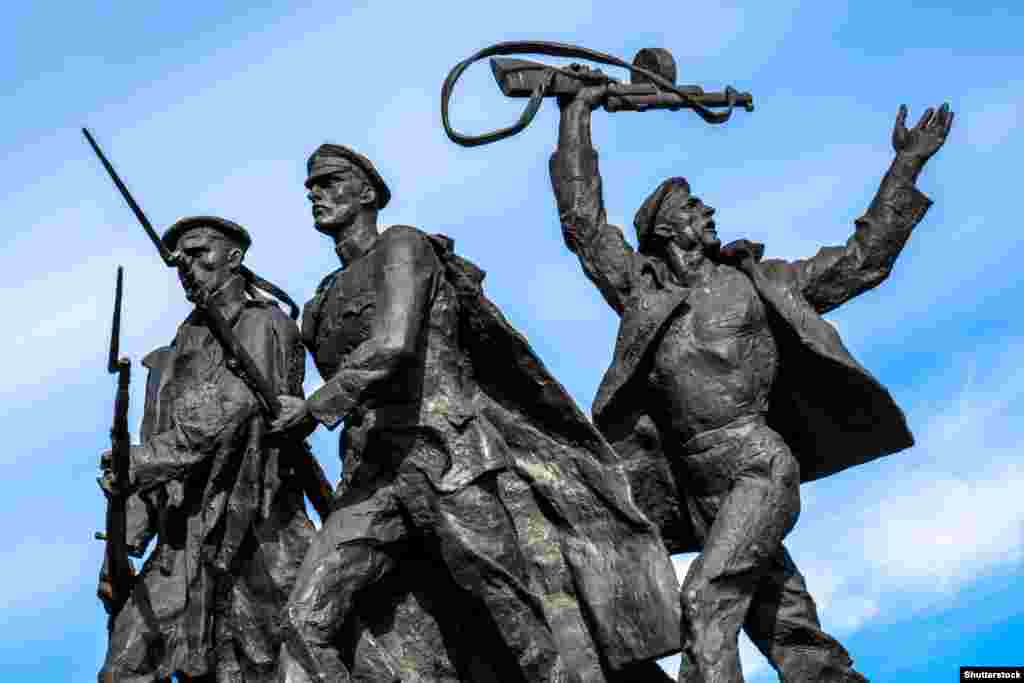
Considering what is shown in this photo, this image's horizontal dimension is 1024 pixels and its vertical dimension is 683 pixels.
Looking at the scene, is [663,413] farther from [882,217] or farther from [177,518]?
[177,518]

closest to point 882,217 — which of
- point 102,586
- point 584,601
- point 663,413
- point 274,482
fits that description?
point 663,413

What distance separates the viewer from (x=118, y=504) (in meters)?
12.3

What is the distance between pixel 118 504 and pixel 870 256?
421cm

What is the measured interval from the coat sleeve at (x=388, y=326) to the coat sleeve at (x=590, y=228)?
133 cm

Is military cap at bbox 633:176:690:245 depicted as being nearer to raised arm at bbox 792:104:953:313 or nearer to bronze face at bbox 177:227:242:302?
raised arm at bbox 792:104:953:313

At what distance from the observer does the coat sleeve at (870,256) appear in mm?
12867

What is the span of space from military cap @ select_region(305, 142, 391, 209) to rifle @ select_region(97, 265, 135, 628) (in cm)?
114

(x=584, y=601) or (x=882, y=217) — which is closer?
(x=584, y=601)

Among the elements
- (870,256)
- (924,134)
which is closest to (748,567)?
(870,256)

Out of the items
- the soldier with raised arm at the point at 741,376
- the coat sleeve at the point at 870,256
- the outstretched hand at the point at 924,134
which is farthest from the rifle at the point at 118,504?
the outstretched hand at the point at 924,134

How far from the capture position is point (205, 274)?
13133mm

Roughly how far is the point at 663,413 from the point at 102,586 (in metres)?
3.13

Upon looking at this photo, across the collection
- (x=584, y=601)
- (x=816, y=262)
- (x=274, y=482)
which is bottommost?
(x=584, y=601)

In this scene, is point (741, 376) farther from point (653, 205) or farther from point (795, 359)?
point (653, 205)
